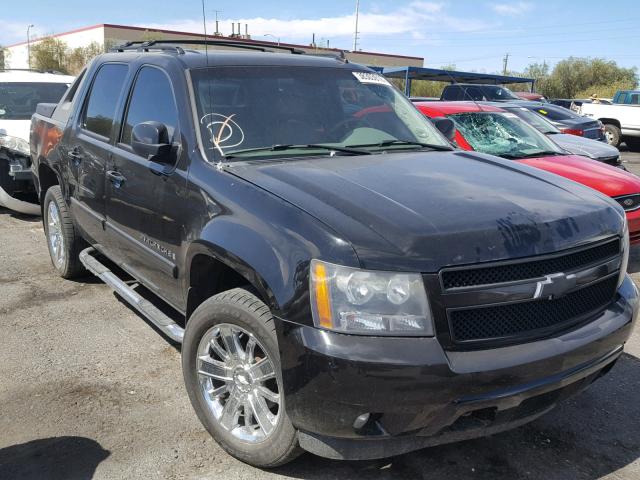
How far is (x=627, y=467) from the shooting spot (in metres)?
3.01

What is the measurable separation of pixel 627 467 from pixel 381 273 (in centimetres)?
172

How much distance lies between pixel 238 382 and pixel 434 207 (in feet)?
4.05

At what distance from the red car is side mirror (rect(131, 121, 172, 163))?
3.83 metres

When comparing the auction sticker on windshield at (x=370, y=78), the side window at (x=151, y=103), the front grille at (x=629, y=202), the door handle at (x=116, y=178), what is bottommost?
the front grille at (x=629, y=202)

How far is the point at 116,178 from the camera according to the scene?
13.1 ft

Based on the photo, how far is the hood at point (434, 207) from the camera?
7.92 ft

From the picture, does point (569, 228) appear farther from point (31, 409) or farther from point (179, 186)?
point (31, 409)

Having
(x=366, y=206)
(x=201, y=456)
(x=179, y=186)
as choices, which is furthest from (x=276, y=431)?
(x=179, y=186)

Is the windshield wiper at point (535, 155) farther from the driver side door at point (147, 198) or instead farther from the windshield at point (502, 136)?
the driver side door at point (147, 198)

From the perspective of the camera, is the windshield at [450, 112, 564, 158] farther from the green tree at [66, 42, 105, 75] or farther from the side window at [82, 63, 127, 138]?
the green tree at [66, 42, 105, 75]

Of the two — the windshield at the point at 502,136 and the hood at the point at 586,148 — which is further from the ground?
the windshield at the point at 502,136

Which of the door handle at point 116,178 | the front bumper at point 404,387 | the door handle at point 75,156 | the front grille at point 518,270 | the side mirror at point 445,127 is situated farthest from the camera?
the door handle at point 75,156

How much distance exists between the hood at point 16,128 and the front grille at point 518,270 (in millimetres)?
7129

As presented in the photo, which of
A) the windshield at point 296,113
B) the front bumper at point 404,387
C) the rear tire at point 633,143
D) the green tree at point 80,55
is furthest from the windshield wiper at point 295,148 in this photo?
the green tree at point 80,55
